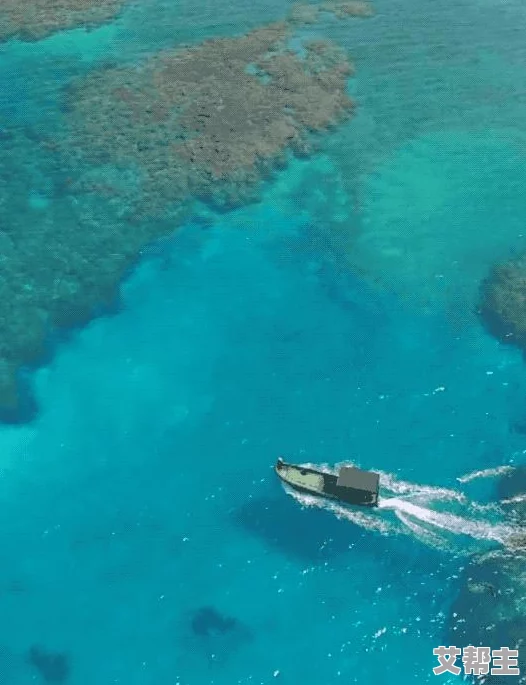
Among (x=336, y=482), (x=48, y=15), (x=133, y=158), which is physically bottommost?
(x=336, y=482)

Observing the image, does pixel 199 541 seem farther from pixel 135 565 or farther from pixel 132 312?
pixel 132 312

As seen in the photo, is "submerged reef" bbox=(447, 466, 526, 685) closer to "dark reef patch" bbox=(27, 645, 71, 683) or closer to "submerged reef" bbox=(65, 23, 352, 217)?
"dark reef patch" bbox=(27, 645, 71, 683)

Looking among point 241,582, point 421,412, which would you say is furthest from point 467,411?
point 241,582

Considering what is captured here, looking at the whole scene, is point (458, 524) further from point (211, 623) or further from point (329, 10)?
point (329, 10)

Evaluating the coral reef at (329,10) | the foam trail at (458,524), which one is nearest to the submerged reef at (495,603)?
the foam trail at (458,524)

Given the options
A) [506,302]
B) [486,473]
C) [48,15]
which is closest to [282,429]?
[486,473]

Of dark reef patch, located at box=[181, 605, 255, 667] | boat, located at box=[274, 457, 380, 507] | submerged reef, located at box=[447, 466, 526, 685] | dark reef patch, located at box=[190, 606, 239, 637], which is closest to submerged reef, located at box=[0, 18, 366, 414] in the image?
dark reef patch, located at box=[190, 606, 239, 637]
